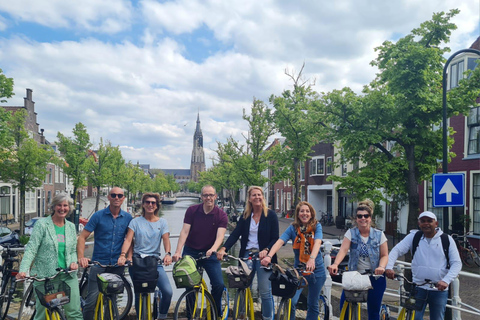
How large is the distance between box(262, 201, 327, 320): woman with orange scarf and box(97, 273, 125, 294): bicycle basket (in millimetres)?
1665

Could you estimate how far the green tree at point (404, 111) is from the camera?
10305 mm

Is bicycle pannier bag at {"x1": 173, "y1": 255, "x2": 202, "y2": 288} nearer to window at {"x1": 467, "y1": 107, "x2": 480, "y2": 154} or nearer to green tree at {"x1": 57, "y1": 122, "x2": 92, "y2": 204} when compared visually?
window at {"x1": 467, "y1": 107, "x2": 480, "y2": 154}

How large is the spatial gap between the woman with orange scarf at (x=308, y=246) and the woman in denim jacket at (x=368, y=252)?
340 millimetres

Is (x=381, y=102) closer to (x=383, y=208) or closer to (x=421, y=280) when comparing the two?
(x=421, y=280)

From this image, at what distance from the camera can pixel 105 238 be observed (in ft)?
15.5

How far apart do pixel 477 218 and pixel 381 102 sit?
9503 millimetres

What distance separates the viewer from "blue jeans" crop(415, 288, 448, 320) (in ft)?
14.0

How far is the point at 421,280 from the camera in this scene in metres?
4.33

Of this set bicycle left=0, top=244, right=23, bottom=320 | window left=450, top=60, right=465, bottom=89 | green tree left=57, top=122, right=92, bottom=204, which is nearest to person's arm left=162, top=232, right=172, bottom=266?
bicycle left=0, top=244, right=23, bottom=320

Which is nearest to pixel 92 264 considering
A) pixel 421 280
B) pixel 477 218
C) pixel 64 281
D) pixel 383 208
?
pixel 64 281

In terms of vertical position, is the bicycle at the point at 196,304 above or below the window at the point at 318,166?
below

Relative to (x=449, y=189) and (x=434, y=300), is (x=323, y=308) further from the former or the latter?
(x=449, y=189)

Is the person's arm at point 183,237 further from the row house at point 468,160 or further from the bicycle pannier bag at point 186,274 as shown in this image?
the row house at point 468,160

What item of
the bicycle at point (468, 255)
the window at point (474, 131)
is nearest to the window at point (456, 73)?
the window at point (474, 131)
